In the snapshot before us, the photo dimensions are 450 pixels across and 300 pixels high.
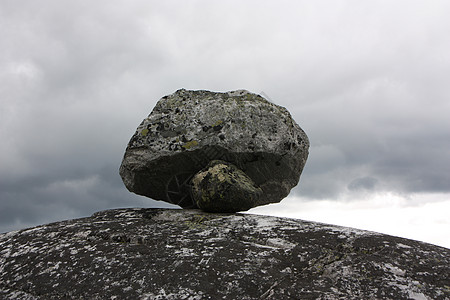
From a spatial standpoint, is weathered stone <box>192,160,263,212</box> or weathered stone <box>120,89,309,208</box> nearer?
weathered stone <box>192,160,263,212</box>

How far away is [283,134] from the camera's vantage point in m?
8.48

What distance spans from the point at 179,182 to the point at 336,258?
13.5 ft

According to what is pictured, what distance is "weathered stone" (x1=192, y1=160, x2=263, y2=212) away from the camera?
7.62 meters

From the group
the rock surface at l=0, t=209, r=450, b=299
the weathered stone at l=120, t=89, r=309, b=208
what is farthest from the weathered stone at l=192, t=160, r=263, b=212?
the rock surface at l=0, t=209, r=450, b=299

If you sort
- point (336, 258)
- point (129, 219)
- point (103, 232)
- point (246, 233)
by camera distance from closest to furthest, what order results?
1. point (336, 258)
2. point (246, 233)
3. point (103, 232)
4. point (129, 219)

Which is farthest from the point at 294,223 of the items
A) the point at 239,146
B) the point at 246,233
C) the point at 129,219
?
the point at 129,219

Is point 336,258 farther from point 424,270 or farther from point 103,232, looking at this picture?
point 103,232

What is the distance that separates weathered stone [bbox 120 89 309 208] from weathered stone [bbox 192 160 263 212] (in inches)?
15.0

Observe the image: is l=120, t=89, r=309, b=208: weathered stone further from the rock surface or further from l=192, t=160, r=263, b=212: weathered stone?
the rock surface

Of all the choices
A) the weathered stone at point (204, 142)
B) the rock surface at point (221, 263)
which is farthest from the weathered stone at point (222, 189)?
the rock surface at point (221, 263)

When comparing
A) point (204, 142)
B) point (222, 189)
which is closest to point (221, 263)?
point (222, 189)

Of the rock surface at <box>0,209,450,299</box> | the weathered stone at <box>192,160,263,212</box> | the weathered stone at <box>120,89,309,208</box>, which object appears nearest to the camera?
the rock surface at <box>0,209,450,299</box>

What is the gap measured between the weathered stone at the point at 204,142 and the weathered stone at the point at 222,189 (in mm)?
381

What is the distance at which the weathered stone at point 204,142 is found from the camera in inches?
319
